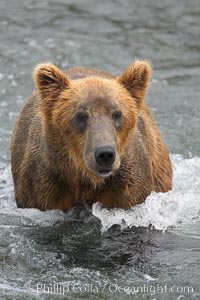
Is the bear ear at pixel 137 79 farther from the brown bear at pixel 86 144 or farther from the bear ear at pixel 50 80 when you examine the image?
the bear ear at pixel 50 80

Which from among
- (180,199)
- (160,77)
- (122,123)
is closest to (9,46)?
(160,77)

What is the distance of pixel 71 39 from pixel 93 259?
→ 8.01 m

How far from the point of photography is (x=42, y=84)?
782cm

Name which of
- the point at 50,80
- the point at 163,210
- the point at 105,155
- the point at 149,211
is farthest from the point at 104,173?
the point at 163,210

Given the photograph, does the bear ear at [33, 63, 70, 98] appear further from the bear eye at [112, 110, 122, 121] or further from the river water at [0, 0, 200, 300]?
the river water at [0, 0, 200, 300]

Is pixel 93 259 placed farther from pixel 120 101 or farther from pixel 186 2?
pixel 186 2

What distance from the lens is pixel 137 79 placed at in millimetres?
7926

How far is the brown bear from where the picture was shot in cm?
728

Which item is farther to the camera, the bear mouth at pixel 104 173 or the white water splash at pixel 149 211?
the white water splash at pixel 149 211

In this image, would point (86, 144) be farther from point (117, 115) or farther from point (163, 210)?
point (163, 210)

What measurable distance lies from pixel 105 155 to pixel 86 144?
35 cm

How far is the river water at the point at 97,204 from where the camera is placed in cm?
723

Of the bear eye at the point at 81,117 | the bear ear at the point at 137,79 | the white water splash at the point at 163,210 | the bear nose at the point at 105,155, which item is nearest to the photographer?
the bear nose at the point at 105,155

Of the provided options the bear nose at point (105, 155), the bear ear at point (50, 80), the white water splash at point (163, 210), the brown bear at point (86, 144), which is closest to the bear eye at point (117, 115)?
the brown bear at point (86, 144)
